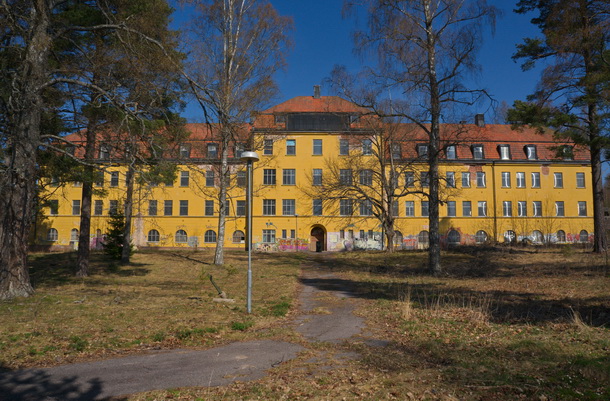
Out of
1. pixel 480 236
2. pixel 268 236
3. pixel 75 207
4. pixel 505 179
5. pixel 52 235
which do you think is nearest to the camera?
pixel 268 236

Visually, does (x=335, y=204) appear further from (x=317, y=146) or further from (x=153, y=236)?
(x=153, y=236)

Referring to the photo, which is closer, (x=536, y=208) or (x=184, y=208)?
(x=184, y=208)

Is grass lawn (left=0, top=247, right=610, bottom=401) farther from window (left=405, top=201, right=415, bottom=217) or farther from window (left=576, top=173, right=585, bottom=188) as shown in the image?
window (left=576, top=173, right=585, bottom=188)

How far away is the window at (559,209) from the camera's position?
48.1m

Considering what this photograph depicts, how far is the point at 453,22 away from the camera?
56.2ft

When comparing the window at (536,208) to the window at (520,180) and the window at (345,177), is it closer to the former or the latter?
the window at (520,180)

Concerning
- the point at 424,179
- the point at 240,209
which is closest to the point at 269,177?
the point at 240,209

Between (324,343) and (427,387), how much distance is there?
101 inches

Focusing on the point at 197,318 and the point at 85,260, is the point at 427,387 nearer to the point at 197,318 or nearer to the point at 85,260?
the point at 197,318

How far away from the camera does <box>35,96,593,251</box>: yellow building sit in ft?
144

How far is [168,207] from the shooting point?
4581cm

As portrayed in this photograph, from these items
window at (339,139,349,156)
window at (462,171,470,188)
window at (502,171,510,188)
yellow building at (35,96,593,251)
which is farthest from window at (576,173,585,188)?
window at (339,139,349,156)

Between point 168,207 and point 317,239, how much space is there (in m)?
16.3

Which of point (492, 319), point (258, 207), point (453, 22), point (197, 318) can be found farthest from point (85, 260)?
point (258, 207)
